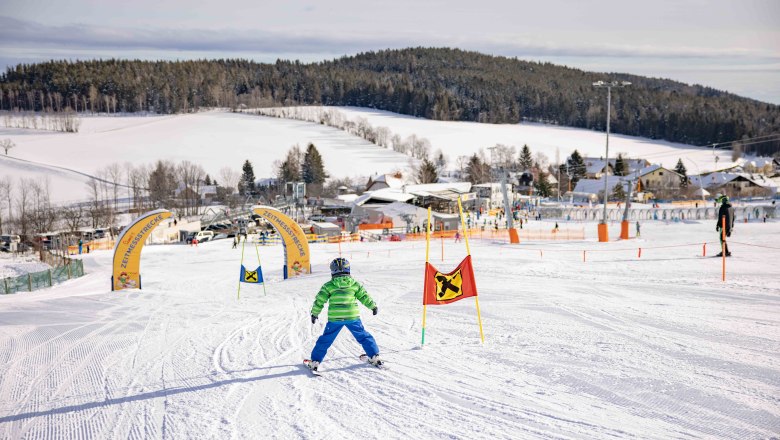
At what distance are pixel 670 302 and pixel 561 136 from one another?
5089 inches

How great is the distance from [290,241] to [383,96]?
142517 mm

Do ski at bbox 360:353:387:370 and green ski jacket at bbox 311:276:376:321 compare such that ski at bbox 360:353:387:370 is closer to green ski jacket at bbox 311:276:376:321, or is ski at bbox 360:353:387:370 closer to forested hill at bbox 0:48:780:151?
green ski jacket at bbox 311:276:376:321

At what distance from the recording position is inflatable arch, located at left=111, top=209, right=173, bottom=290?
17.2 m

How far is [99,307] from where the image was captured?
13.5 m

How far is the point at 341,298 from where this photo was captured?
23.1 ft

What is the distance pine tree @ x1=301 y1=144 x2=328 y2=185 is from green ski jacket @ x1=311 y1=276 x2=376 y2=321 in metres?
81.5

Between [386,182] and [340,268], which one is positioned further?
[386,182]

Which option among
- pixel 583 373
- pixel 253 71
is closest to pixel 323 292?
pixel 583 373

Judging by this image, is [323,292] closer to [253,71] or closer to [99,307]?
[99,307]

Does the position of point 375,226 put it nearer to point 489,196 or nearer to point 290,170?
point 489,196

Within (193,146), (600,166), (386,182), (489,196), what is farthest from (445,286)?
(193,146)

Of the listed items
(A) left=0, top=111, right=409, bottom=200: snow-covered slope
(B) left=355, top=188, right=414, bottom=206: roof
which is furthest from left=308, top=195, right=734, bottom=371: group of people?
(A) left=0, top=111, right=409, bottom=200: snow-covered slope

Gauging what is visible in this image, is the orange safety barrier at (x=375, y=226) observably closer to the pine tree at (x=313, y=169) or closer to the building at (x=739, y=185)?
the pine tree at (x=313, y=169)

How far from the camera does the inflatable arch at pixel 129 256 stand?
56.5ft
